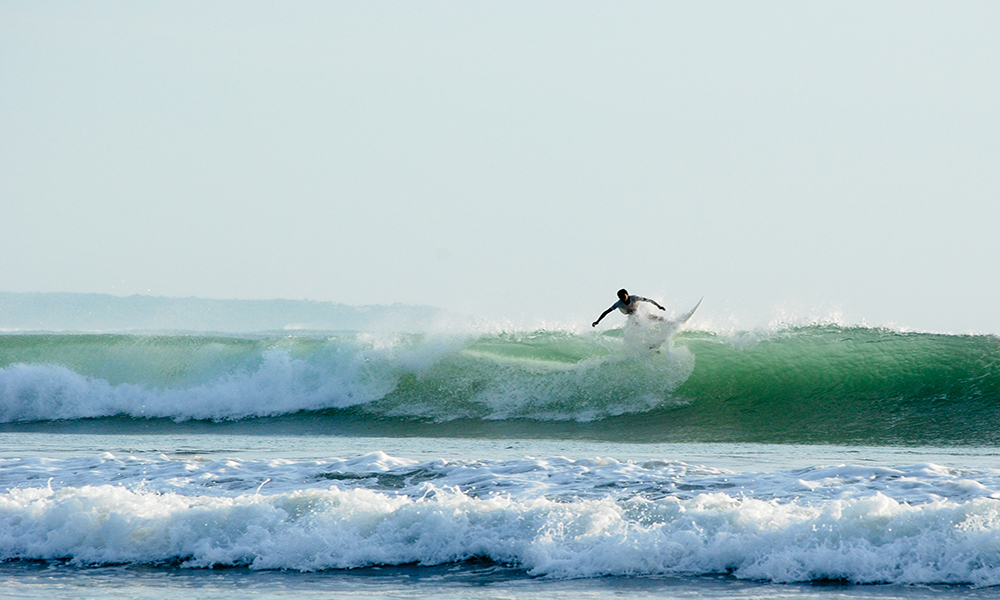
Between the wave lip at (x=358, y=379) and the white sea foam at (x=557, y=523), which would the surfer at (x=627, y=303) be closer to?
the wave lip at (x=358, y=379)

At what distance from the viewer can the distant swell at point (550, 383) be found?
12.1 metres

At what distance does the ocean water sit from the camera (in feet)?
15.9

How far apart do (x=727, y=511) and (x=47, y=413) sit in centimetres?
1222

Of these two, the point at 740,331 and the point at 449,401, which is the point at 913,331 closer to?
the point at 740,331

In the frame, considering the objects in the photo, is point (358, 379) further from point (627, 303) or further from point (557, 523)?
point (557, 523)

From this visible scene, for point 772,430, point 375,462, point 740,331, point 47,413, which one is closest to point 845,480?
point 375,462

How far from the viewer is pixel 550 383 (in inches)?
537

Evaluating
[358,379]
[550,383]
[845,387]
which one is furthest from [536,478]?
[358,379]

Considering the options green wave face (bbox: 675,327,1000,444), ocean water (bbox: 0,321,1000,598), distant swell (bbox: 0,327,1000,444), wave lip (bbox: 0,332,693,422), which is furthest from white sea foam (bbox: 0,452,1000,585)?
wave lip (bbox: 0,332,693,422)

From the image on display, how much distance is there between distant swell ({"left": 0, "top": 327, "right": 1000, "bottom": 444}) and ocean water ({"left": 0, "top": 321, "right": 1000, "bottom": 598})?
52 mm

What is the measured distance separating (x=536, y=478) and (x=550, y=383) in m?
7.06

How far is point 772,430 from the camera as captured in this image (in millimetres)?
11266

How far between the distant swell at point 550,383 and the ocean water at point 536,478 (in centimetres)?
Result: 5

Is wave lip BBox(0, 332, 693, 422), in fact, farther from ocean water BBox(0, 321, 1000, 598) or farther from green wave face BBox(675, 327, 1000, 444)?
green wave face BBox(675, 327, 1000, 444)
